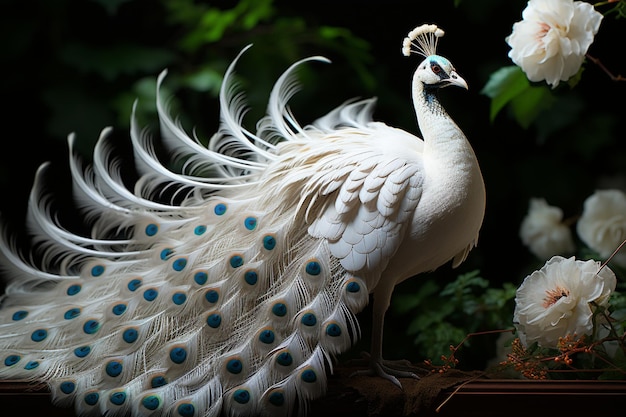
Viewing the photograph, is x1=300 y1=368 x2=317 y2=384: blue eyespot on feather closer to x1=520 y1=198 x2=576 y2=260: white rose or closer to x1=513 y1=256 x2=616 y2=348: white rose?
x1=513 y1=256 x2=616 y2=348: white rose

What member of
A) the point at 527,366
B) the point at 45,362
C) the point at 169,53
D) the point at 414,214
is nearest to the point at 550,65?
the point at 414,214

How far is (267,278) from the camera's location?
1074 millimetres

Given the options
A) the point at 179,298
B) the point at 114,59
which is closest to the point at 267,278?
the point at 179,298

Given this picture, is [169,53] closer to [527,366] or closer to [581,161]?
[581,161]

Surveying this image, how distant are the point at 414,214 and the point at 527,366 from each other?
267 millimetres

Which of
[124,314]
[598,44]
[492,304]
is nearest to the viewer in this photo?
[124,314]

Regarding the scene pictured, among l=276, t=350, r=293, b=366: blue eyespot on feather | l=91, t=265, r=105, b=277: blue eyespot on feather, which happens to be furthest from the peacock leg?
l=91, t=265, r=105, b=277: blue eyespot on feather

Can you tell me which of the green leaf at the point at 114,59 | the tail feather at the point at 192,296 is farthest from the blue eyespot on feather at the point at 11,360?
the green leaf at the point at 114,59

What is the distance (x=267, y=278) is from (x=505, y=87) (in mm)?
540

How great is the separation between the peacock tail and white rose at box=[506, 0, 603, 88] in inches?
8.6

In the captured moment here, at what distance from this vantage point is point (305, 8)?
210 centimetres

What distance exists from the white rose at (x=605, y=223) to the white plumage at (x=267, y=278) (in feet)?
1.46

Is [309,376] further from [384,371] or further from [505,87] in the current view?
[505,87]

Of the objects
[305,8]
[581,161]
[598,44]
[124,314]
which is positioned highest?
[305,8]
